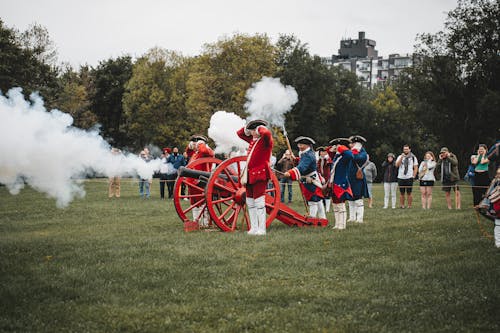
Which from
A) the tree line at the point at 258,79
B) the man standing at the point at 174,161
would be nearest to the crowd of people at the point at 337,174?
the man standing at the point at 174,161

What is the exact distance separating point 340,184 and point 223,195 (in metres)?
2.58

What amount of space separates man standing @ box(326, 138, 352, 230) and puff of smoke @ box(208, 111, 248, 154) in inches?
84.1

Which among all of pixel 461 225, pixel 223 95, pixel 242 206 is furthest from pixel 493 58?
pixel 242 206

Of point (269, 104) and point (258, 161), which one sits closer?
point (258, 161)

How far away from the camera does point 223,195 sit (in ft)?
38.2

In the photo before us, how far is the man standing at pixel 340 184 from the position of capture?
12.0 m

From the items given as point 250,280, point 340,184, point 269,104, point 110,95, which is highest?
point 110,95

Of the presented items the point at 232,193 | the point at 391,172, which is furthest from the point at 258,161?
the point at 391,172

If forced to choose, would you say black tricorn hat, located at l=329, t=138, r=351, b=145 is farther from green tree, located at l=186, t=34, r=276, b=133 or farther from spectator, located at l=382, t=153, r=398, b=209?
green tree, located at l=186, t=34, r=276, b=133

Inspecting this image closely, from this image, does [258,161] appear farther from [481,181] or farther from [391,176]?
[391,176]

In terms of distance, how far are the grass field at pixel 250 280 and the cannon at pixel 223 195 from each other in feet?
1.42

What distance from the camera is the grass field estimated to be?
555 centimetres

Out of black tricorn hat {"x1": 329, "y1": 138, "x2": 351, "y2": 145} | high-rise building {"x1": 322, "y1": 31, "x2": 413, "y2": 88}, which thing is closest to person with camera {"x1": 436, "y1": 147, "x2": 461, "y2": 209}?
black tricorn hat {"x1": 329, "y1": 138, "x2": 351, "y2": 145}

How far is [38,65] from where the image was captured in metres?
35.3
